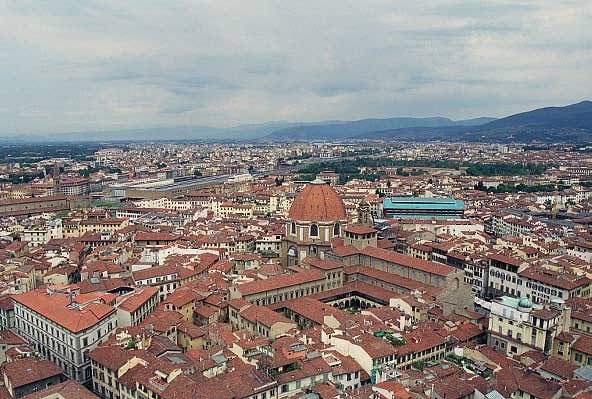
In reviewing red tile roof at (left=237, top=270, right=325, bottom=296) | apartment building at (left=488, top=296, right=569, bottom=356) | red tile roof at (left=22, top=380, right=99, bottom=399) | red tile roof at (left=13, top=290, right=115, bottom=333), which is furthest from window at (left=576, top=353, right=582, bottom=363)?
red tile roof at (left=13, top=290, right=115, bottom=333)

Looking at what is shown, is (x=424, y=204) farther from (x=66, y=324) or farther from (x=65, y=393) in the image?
(x=65, y=393)

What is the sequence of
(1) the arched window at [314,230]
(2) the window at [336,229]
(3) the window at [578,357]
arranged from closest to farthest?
(3) the window at [578,357] < (1) the arched window at [314,230] < (2) the window at [336,229]

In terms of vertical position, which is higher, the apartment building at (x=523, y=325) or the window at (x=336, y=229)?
the window at (x=336, y=229)

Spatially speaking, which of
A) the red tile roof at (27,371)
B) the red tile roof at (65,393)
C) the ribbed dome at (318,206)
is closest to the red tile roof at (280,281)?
the ribbed dome at (318,206)

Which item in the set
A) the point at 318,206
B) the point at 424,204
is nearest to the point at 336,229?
the point at 318,206

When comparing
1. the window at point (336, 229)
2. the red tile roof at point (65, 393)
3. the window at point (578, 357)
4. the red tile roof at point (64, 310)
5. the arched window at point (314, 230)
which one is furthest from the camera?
the window at point (336, 229)

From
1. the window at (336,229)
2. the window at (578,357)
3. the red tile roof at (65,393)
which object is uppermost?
the window at (336,229)

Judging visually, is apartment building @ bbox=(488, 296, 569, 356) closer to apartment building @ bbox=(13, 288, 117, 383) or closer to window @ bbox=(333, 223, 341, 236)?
window @ bbox=(333, 223, 341, 236)

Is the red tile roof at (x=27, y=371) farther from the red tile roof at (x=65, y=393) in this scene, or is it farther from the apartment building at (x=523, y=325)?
the apartment building at (x=523, y=325)

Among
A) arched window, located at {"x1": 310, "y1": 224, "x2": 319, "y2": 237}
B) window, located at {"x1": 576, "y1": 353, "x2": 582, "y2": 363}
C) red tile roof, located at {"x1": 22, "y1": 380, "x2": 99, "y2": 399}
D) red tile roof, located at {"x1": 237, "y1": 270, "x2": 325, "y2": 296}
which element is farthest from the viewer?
arched window, located at {"x1": 310, "y1": 224, "x2": 319, "y2": 237}
